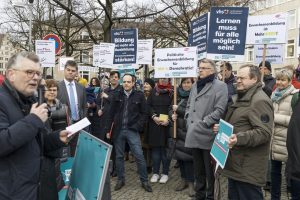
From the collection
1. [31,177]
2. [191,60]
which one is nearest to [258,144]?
[31,177]

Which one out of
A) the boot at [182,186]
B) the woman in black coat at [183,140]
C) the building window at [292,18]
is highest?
the building window at [292,18]

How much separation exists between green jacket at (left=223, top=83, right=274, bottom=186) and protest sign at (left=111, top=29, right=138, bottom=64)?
16.8 feet

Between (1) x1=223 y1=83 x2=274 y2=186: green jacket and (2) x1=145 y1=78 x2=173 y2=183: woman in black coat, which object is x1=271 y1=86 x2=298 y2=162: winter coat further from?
(2) x1=145 y1=78 x2=173 y2=183: woman in black coat

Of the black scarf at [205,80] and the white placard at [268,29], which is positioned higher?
the white placard at [268,29]

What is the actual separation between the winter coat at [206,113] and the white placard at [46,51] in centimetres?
686

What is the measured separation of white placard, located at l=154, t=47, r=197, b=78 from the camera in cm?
643

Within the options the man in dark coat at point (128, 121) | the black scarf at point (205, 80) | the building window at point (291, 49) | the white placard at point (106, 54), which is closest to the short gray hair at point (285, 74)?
the black scarf at point (205, 80)

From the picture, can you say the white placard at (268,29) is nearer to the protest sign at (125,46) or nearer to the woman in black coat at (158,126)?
the woman in black coat at (158,126)

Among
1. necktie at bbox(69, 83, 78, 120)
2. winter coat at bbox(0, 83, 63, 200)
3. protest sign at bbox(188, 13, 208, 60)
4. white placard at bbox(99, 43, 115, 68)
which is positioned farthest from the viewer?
white placard at bbox(99, 43, 115, 68)

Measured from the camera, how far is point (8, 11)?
26.0 meters

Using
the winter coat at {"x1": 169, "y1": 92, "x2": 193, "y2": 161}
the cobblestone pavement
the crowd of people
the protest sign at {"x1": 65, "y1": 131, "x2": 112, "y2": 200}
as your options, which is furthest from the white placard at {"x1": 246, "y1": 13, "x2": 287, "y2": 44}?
the protest sign at {"x1": 65, "y1": 131, "x2": 112, "y2": 200}

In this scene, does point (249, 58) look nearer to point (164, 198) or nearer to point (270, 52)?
point (270, 52)

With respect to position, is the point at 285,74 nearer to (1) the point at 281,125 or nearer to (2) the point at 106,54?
(1) the point at 281,125

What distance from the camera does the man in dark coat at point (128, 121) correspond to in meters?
6.42
